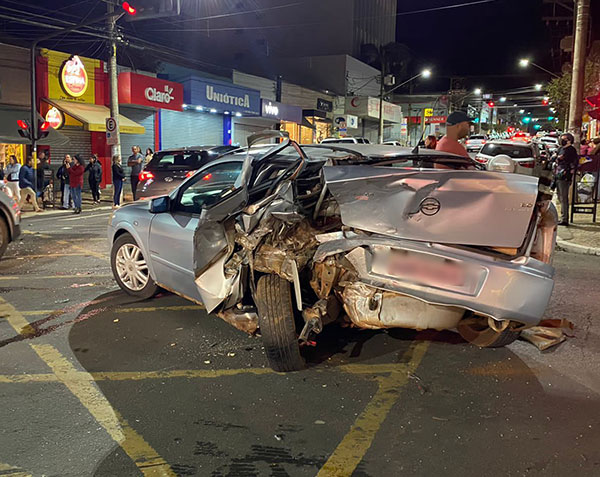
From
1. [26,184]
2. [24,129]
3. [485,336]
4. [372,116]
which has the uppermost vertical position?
[372,116]

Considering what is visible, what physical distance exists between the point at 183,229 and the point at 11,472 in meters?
2.71

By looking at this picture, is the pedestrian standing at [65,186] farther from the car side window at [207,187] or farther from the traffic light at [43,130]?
the car side window at [207,187]

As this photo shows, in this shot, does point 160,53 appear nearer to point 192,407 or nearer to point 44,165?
point 44,165

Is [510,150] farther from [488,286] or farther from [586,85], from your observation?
[488,286]

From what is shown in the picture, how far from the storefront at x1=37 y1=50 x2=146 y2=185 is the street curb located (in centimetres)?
1731

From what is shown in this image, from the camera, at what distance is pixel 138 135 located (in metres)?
24.6

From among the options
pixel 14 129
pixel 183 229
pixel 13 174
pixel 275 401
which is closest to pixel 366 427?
pixel 275 401

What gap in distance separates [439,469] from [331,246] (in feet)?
5.25

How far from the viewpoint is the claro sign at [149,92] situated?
23.0 meters

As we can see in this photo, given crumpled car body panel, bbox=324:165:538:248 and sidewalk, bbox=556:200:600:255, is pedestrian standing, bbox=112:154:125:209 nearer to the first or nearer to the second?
sidewalk, bbox=556:200:600:255

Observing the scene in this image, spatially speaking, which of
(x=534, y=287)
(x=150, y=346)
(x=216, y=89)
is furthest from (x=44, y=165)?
(x=534, y=287)

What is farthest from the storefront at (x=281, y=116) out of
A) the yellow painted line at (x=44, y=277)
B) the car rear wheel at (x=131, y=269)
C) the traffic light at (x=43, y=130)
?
the car rear wheel at (x=131, y=269)

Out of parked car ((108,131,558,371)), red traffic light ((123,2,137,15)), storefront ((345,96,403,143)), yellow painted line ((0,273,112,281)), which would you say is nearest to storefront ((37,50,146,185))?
red traffic light ((123,2,137,15))

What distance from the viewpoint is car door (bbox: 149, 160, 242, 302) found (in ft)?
17.1
